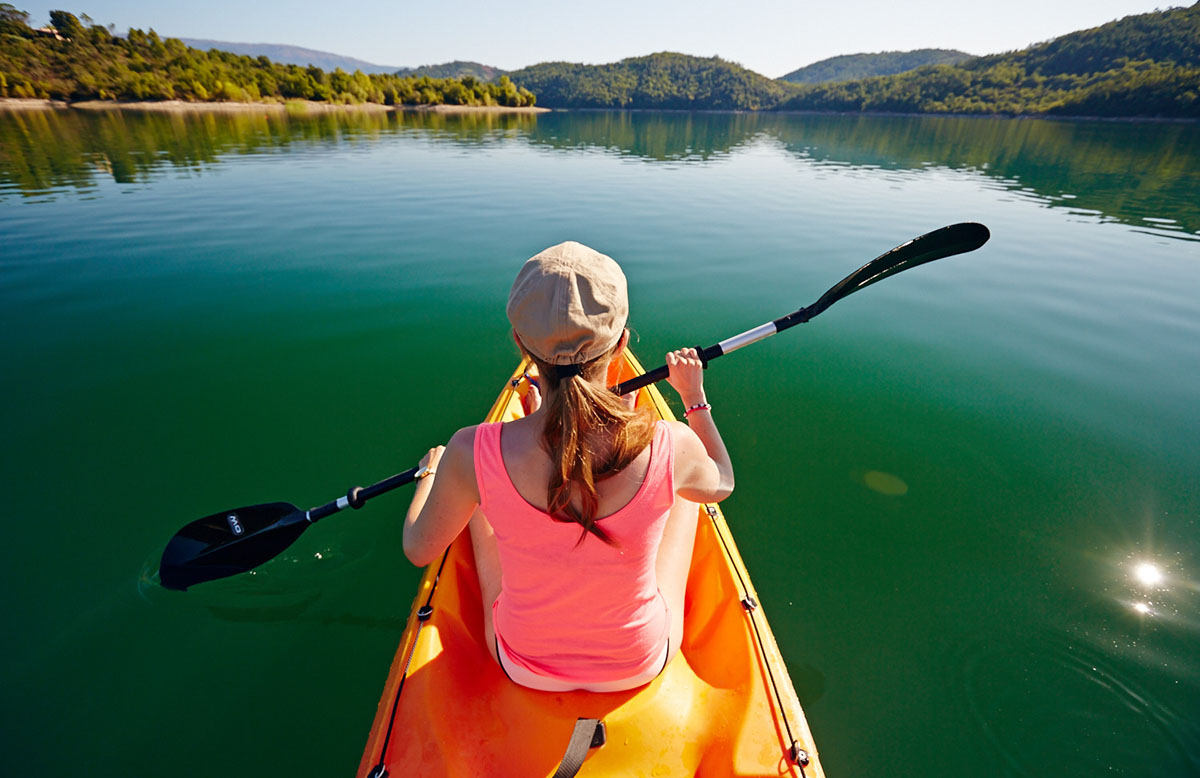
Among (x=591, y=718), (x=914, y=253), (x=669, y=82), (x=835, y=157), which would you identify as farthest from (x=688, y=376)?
(x=669, y=82)

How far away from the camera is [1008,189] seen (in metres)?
16.6

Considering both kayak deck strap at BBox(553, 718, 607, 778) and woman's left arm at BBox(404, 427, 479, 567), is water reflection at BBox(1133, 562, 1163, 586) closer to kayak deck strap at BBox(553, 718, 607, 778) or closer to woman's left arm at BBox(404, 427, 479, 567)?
kayak deck strap at BBox(553, 718, 607, 778)

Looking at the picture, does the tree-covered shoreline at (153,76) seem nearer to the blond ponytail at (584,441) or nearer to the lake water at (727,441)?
the lake water at (727,441)

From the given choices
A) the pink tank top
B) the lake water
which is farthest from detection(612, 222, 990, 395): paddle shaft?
the pink tank top

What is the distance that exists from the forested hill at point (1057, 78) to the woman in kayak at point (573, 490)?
300 feet

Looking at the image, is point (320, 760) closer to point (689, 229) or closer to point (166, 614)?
point (166, 614)

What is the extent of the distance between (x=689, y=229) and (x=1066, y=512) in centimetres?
904

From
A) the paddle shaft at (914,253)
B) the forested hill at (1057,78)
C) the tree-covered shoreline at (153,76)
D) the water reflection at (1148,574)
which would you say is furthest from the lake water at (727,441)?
the forested hill at (1057,78)

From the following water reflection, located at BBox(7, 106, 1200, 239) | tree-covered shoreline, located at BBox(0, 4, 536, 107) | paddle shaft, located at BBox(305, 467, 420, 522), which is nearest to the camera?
paddle shaft, located at BBox(305, 467, 420, 522)

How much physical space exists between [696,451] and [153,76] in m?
73.5

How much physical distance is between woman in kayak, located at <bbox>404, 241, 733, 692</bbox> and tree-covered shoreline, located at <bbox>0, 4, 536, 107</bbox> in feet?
218

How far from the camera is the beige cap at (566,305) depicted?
1.30 metres

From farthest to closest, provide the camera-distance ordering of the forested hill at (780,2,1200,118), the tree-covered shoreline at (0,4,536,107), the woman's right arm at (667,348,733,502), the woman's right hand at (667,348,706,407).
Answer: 1. the forested hill at (780,2,1200,118)
2. the tree-covered shoreline at (0,4,536,107)
3. the woman's right hand at (667,348,706,407)
4. the woman's right arm at (667,348,733,502)

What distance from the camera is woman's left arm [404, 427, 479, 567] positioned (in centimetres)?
144
